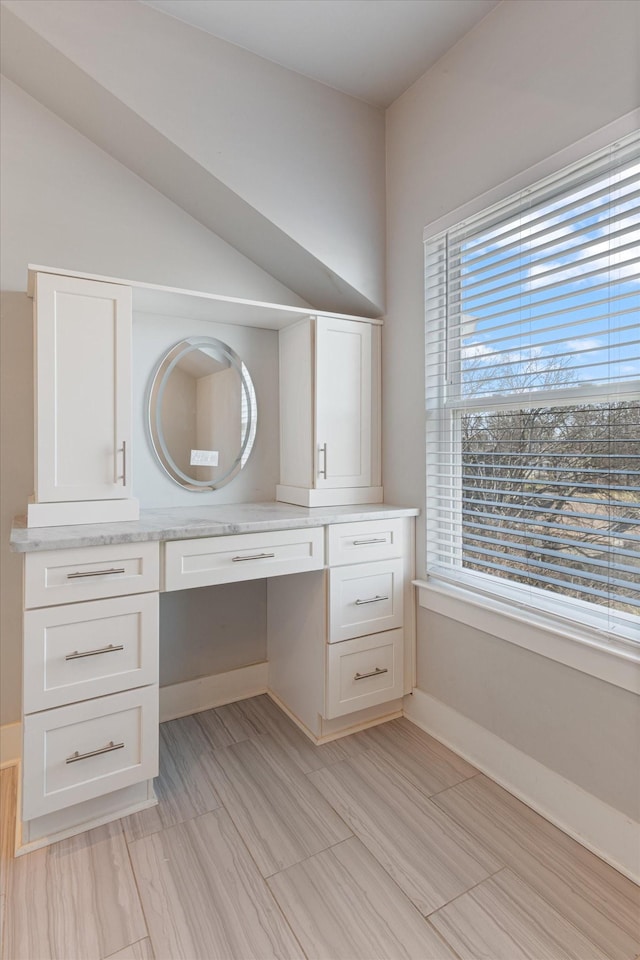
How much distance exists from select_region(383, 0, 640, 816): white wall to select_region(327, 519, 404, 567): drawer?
138 mm

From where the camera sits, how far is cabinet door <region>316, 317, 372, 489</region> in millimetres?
2260

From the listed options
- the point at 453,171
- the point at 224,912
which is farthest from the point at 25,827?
the point at 453,171

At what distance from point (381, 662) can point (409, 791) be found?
505 mm

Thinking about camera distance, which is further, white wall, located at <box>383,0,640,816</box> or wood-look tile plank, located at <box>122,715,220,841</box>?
wood-look tile plank, located at <box>122,715,220,841</box>

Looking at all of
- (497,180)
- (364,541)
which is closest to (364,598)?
(364,541)

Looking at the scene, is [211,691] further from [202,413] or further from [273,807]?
[202,413]

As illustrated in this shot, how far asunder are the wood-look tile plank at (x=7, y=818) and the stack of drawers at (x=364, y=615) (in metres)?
1.11

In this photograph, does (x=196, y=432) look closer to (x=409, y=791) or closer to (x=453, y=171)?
(x=453, y=171)

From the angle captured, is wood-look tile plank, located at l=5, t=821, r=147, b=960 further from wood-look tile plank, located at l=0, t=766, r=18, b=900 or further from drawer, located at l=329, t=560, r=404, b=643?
drawer, located at l=329, t=560, r=404, b=643

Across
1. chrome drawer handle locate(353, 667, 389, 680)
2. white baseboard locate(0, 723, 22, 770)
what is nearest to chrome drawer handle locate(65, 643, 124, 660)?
white baseboard locate(0, 723, 22, 770)

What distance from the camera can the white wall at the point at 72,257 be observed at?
192 centimetres

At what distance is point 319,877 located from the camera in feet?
4.68

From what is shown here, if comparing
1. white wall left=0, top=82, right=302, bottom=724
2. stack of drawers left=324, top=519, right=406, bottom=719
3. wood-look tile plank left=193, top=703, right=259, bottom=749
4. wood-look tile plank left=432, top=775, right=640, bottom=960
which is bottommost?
wood-look tile plank left=432, top=775, right=640, bottom=960

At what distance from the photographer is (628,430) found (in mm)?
1477
